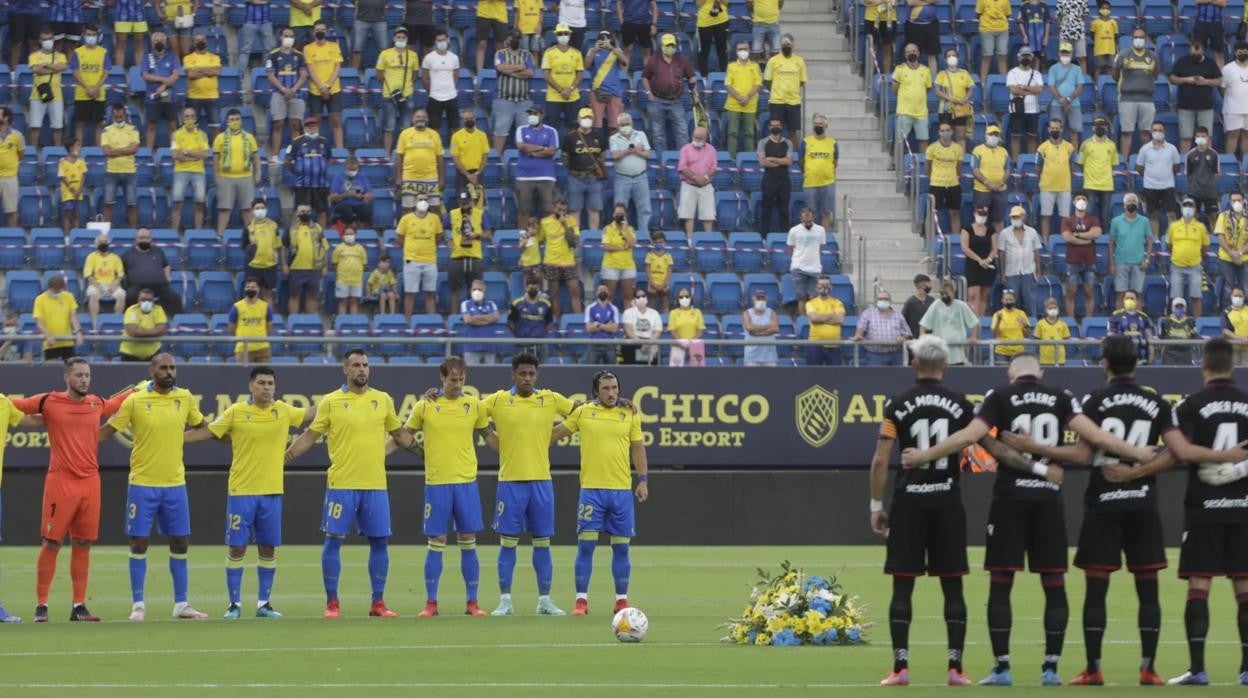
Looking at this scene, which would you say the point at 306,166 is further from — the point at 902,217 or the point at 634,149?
the point at 902,217

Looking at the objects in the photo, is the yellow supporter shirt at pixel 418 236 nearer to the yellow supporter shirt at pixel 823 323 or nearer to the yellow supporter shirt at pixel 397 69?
the yellow supporter shirt at pixel 397 69

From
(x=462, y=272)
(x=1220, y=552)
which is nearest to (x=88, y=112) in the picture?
(x=462, y=272)

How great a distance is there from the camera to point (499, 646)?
1633cm

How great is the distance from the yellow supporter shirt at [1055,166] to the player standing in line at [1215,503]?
736 inches

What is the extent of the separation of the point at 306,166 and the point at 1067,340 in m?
11.7

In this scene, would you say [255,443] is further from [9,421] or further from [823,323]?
[823,323]

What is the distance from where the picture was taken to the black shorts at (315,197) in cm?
3084

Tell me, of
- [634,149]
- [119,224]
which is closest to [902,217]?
[634,149]

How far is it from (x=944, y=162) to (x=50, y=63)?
14262 millimetres

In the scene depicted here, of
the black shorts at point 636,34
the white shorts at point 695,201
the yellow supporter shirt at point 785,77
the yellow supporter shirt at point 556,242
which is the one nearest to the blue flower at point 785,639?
the yellow supporter shirt at point 556,242

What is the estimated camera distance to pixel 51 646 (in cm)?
1650

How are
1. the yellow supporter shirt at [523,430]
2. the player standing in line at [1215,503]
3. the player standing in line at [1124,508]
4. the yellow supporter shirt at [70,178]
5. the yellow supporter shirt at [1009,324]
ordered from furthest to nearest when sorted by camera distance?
the yellow supporter shirt at [70,178], the yellow supporter shirt at [1009,324], the yellow supporter shirt at [523,430], the player standing in line at [1215,503], the player standing in line at [1124,508]

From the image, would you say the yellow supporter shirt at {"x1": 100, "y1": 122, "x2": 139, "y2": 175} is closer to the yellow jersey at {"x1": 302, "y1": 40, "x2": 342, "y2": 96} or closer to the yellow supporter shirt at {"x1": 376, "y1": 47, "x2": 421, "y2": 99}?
the yellow jersey at {"x1": 302, "y1": 40, "x2": 342, "y2": 96}

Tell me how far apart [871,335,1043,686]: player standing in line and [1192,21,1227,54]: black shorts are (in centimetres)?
2307
